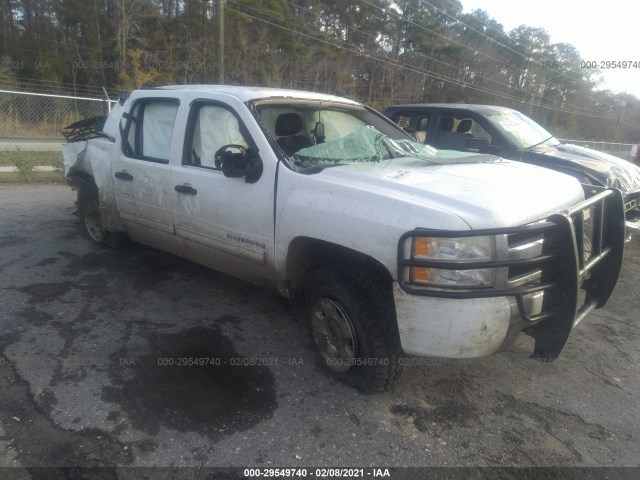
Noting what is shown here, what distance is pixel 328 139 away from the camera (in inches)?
155

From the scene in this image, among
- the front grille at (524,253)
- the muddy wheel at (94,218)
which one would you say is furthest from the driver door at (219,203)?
the muddy wheel at (94,218)

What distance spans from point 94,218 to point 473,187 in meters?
4.62

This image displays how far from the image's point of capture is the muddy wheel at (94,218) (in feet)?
17.7

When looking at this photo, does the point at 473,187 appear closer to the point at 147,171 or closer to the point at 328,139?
the point at 328,139

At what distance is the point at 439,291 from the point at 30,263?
459 cm

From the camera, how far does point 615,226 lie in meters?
3.13

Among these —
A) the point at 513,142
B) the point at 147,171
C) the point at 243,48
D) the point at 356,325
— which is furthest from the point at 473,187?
Answer: the point at 243,48

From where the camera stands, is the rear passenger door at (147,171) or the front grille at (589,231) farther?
the rear passenger door at (147,171)

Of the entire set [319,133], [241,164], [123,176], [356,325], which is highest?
[319,133]

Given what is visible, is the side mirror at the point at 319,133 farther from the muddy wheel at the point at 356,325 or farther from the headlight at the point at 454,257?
the headlight at the point at 454,257

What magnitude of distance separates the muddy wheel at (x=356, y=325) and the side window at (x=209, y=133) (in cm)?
138

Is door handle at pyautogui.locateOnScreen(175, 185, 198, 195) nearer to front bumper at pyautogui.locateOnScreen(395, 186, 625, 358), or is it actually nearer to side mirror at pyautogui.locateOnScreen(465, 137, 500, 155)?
front bumper at pyautogui.locateOnScreen(395, 186, 625, 358)

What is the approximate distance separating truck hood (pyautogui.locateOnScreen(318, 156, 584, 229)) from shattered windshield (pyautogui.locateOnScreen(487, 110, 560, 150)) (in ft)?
11.1

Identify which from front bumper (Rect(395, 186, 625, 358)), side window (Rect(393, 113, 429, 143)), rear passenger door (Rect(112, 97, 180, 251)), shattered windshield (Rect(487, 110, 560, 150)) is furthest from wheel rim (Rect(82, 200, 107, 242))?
shattered windshield (Rect(487, 110, 560, 150))
